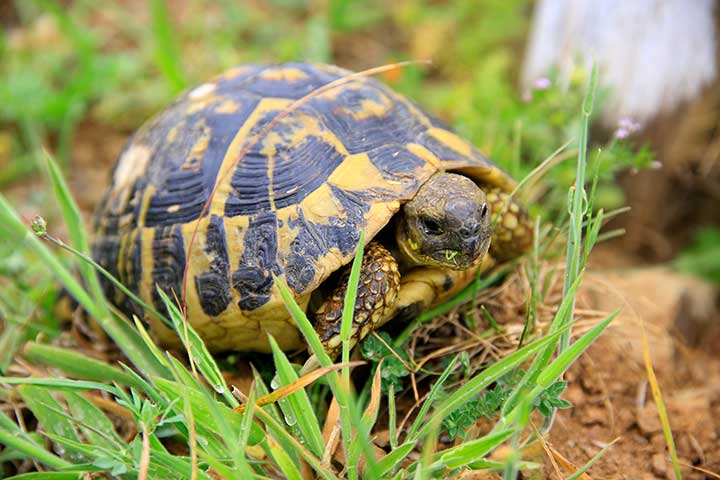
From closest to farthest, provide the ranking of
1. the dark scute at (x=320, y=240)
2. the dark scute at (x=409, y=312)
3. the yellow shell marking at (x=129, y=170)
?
the dark scute at (x=320, y=240) → the dark scute at (x=409, y=312) → the yellow shell marking at (x=129, y=170)

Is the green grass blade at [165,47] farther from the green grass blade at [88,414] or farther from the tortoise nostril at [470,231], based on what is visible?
the tortoise nostril at [470,231]

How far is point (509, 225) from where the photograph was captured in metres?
2.29

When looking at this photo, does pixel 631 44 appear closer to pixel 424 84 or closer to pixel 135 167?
pixel 424 84

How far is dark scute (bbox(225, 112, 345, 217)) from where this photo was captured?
2.04 m

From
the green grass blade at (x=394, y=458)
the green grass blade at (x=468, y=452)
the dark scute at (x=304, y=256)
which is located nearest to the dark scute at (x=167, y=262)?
the dark scute at (x=304, y=256)

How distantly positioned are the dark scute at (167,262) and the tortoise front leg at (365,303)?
1.64ft

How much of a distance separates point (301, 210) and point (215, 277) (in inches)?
→ 13.9

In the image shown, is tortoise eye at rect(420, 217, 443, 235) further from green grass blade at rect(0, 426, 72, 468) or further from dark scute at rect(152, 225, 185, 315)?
green grass blade at rect(0, 426, 72, 468)

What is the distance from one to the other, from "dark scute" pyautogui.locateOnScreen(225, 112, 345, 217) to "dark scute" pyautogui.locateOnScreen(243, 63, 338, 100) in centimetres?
17

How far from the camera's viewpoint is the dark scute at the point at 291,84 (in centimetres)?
226

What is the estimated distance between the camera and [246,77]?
2.41m

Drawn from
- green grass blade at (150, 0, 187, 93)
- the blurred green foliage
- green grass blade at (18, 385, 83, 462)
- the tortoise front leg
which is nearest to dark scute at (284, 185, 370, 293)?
the tortoise front leg

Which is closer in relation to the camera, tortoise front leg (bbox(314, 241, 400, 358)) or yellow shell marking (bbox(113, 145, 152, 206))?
tortoise front leg (bbox(314, 241, 400, 358))

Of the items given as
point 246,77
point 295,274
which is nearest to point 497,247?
point 295,274
